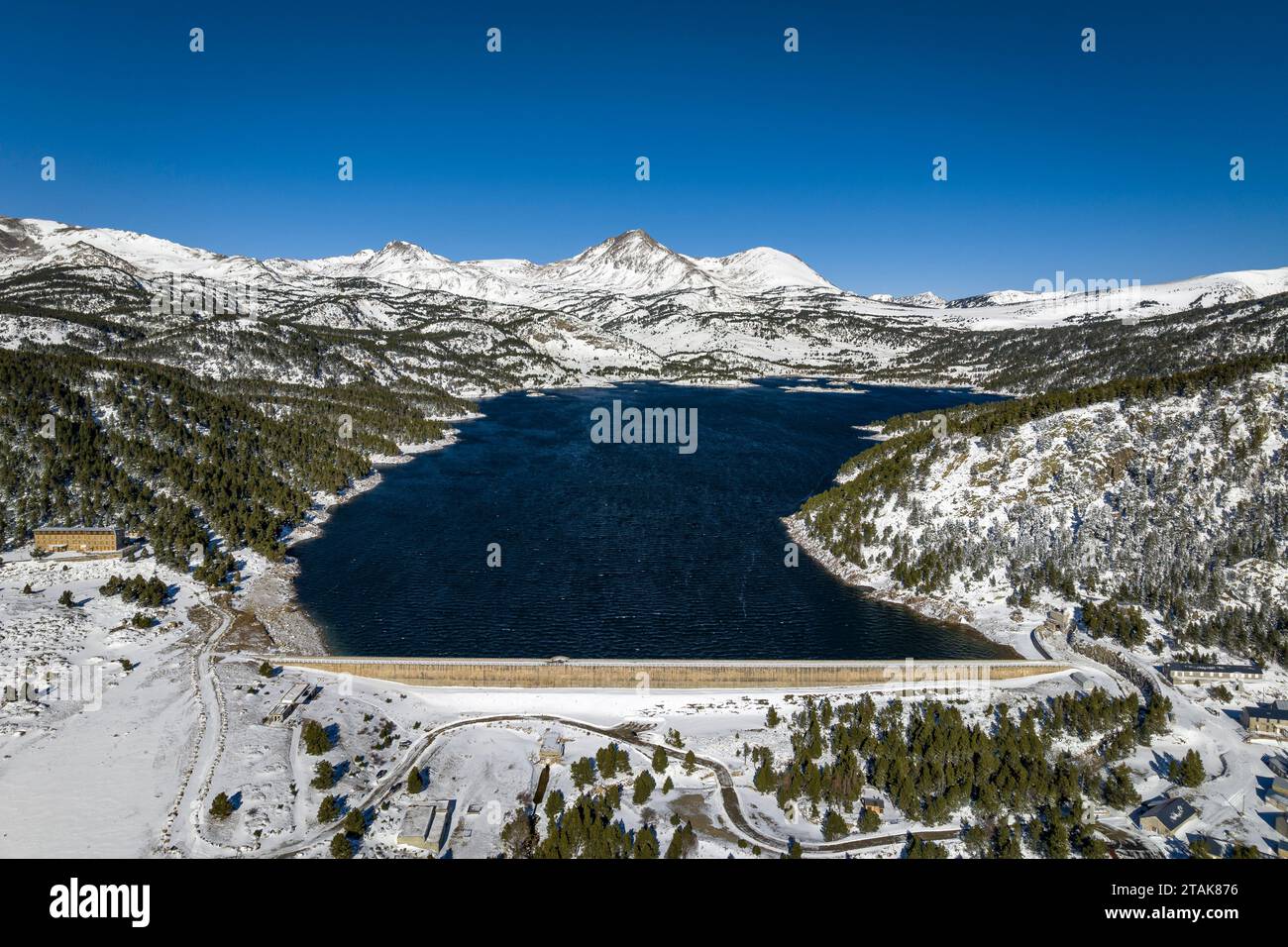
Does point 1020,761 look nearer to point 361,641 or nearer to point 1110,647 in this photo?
point 1110,647

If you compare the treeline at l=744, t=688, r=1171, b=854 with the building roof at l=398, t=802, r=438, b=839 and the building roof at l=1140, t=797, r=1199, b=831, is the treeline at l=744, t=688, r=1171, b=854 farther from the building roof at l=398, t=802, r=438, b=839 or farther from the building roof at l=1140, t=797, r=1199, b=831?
the building roof at l=398, t=802, r=438, b=839

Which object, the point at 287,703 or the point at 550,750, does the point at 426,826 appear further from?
the point at 287,703

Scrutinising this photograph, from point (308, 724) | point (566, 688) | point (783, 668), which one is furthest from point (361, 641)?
point (783, 668)

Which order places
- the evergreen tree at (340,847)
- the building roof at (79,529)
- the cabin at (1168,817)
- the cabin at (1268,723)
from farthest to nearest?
the building roof at (79,529), the cabin at (1268,723), the cabin at (1168,817), the evergreen tree at (340,847)

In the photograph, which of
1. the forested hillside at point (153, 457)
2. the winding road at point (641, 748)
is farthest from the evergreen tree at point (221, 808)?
the forested hillside at point (153, 457)

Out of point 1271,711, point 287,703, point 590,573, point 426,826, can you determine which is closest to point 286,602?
point 287,703

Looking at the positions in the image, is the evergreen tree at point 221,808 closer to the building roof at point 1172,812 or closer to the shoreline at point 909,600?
the building roof at point 1172,812
